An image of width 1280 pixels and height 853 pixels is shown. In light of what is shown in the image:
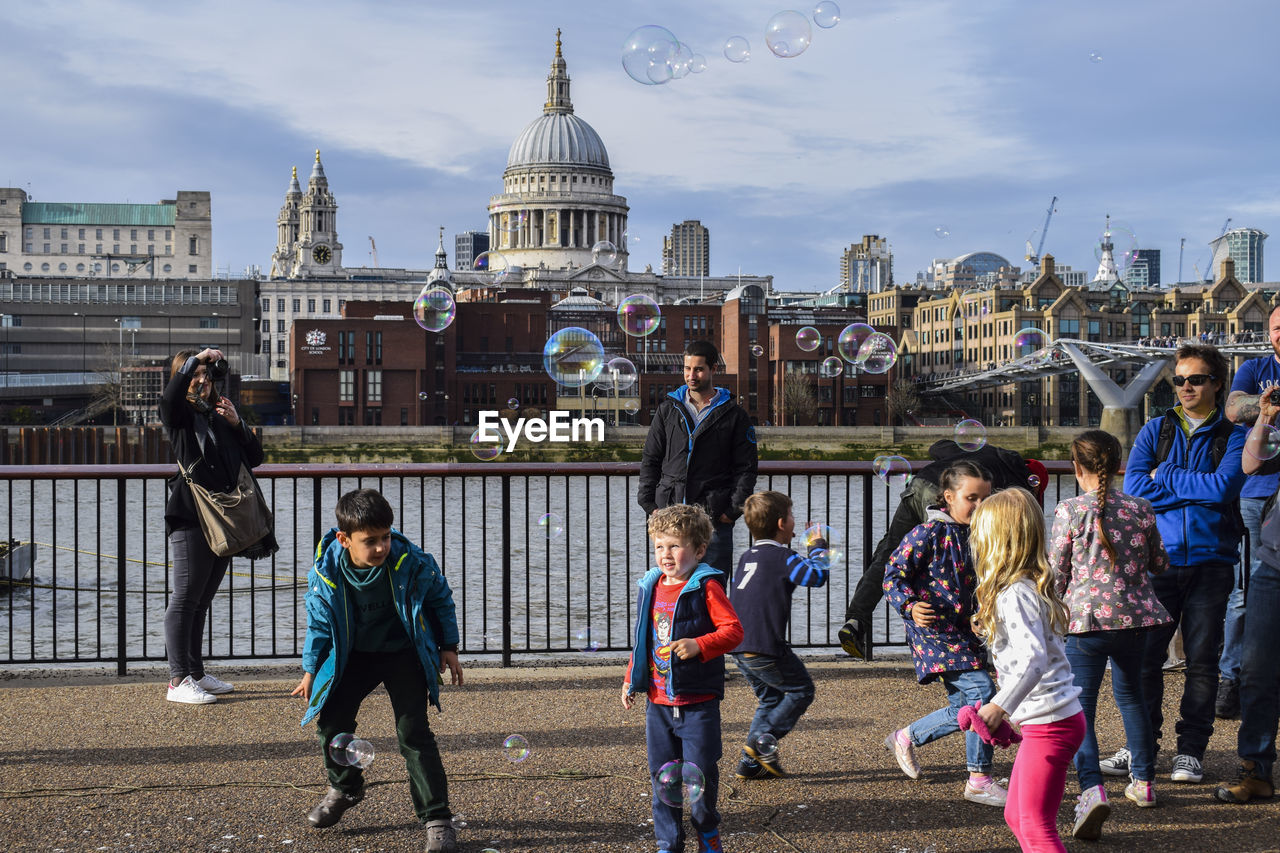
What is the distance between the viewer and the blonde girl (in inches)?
154

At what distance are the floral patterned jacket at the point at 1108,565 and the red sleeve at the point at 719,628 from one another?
131 centimetres

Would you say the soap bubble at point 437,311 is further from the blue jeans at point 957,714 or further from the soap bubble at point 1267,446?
the soap bubble at point 1267,446

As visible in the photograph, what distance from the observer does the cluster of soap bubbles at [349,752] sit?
4.50 metres

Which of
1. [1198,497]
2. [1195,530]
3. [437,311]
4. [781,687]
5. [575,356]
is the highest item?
[437,311]

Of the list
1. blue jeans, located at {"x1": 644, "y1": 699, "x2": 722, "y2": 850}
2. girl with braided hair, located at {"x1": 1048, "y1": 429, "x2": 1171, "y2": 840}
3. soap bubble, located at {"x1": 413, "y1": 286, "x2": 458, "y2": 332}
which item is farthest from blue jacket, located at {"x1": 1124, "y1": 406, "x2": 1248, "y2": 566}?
soap bubble, located at {"x1": 413, "y1": 286, "x2": 458, "y2": 332}

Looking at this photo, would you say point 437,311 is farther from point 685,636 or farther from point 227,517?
point 685,636

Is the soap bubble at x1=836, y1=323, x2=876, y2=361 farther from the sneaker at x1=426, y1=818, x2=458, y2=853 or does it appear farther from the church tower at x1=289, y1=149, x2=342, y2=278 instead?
the church tower at x1=289, y1=149, x2=342, y2=278

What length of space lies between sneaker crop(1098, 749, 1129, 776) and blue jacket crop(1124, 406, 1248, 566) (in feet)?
2.81

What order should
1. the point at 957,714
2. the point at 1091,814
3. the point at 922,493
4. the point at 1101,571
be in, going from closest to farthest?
1. the point at 1091,814
2. the point at 1101,571
3. the point at 957,714
4. the point at 922,493

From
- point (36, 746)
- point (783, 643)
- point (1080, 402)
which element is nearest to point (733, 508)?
point (783, 643)

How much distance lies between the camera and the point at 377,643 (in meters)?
4.57

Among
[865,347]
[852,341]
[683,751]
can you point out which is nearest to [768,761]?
[683,751]

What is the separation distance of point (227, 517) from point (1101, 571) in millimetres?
4147

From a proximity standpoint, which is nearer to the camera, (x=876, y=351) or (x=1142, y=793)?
(x=1142, y=793)
